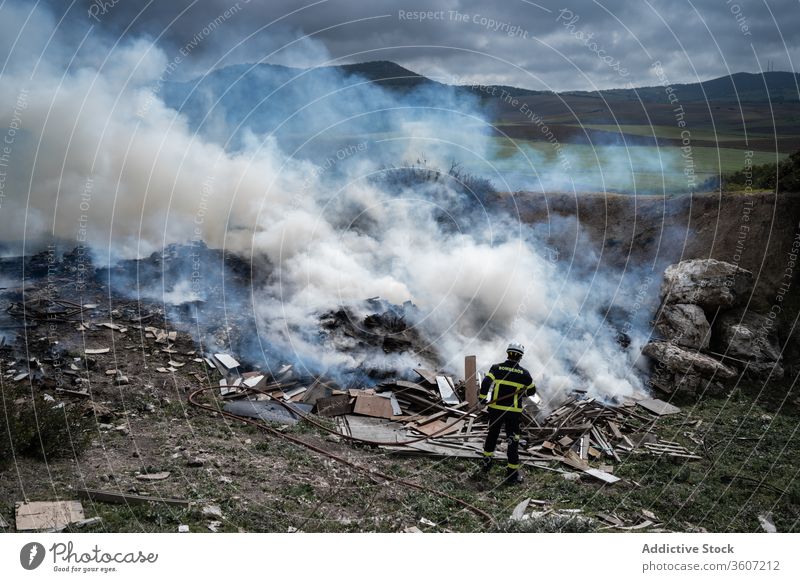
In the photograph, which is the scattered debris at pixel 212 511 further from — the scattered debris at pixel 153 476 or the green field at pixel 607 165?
the green field at pixel 607 165

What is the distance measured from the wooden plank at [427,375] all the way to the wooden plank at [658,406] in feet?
18.6

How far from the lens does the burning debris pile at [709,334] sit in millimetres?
18913

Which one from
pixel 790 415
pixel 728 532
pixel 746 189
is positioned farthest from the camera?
pixel 746 189

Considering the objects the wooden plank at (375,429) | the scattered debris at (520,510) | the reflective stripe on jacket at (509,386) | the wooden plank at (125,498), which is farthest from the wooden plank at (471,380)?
the wooden plank at (125,498)

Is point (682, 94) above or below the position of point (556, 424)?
above

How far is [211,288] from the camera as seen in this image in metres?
22.4

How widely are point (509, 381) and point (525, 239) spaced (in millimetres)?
12466

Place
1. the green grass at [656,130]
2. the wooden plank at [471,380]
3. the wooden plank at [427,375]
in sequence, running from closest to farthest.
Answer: the wooden plank at [471,380] < the wooden plank at [427,375] < the green grass at [656,130]

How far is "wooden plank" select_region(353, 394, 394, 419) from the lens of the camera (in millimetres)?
16953

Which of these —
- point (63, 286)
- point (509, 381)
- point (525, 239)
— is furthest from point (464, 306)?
point (63, 286)

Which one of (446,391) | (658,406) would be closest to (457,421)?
(446,391)

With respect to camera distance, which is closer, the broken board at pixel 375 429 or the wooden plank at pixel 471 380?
the broken board at pixel 375 429

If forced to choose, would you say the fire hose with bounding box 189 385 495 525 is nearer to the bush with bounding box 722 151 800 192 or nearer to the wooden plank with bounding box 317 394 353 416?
the wooden plank with bounding box 317 394 353 416

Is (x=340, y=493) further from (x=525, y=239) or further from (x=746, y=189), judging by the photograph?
(x=746, y=189)
